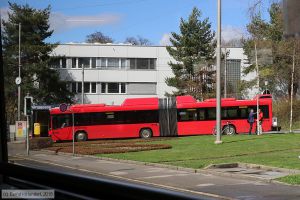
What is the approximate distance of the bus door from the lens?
111 feet

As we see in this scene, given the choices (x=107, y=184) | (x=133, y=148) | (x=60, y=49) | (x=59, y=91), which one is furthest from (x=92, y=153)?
(x=107, y=184)

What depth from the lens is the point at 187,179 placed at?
12133 mm

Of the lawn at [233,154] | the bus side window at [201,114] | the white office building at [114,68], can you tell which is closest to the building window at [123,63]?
the white office building at [114,68]

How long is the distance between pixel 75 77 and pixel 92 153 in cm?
1875

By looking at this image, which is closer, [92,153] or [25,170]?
[25,170]

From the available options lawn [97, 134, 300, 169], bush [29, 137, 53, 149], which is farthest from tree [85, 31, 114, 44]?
lawn [97, 134, 300, 169]

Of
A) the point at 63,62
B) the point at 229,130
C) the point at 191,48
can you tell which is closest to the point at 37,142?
the point at 63,62

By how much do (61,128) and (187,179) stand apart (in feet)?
77.1

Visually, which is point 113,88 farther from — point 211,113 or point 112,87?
point 211,113

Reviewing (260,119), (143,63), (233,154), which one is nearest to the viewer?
(143,63)

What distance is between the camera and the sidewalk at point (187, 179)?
7.25 metres

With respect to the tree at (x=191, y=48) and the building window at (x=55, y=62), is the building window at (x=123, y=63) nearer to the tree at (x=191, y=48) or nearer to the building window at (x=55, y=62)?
the tree at (x=191, y=48)

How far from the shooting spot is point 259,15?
3922mm

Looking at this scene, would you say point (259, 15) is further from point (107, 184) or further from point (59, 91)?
point (59, 91)
